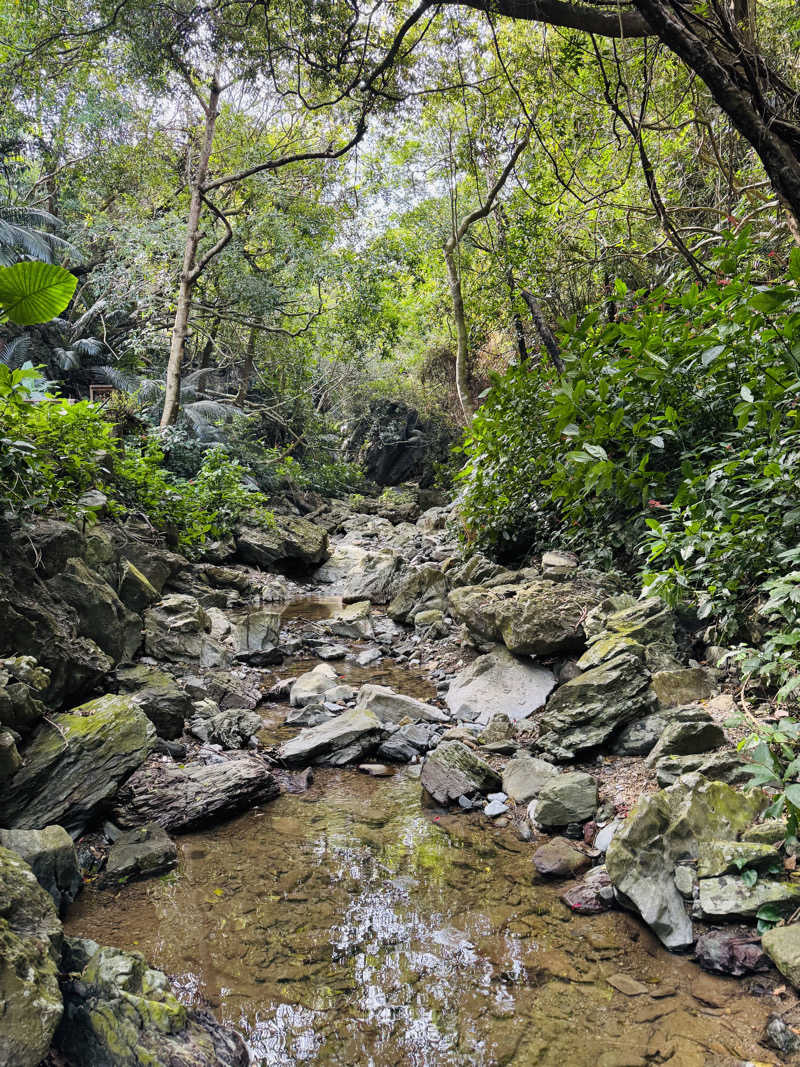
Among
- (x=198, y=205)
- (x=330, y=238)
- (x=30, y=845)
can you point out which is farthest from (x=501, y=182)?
(x=30, y=845)

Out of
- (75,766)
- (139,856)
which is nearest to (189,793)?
(139,856)

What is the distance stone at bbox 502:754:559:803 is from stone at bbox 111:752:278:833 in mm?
1412

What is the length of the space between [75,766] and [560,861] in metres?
2.41

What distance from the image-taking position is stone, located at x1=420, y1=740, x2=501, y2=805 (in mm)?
3547

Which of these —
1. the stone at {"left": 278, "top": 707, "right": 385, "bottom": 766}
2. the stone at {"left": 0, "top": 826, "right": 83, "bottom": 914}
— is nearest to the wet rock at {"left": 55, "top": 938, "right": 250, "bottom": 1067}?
the stone at {"left": 0, "top": 826, "right": 83, "bottom": 914}

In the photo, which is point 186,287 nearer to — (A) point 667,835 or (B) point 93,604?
(B) point 93,604

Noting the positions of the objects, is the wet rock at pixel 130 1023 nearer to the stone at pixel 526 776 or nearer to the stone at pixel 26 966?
the stone at pixel 26 966

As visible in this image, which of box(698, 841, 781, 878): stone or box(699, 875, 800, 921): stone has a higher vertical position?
box(698, 841, 781, 878): stone

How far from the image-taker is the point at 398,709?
477 cm

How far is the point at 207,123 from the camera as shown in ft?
35.8

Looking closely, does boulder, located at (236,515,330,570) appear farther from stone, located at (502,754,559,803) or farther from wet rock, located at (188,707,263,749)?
stone, located at (502,754,559,803)

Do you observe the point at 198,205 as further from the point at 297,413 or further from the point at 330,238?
the point at 297,413

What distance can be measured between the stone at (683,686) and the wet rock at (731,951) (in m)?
1.46

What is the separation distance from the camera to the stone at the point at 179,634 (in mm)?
5625
